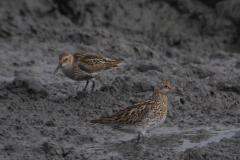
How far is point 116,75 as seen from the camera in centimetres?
1001

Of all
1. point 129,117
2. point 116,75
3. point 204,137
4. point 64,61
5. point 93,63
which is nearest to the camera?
point 129,117

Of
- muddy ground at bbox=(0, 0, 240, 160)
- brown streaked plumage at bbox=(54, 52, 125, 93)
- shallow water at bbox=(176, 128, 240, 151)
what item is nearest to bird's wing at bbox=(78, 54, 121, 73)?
brown streaked plumage at bbox=(54, 52, 125, 93)

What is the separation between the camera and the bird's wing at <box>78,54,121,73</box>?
8448 mm

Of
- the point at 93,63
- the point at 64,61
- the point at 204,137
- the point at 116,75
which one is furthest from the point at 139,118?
the point at 116,75

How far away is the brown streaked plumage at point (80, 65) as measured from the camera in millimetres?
8391

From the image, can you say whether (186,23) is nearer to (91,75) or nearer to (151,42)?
(151,42)

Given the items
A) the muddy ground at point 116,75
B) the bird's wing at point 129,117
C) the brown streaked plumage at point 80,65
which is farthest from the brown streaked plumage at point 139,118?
the brown streaked plumage at point 80,65

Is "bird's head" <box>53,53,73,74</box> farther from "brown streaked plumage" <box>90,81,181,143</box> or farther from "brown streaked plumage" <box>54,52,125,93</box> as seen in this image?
"brown streaked plumage" <box>90,81,181,143</box>

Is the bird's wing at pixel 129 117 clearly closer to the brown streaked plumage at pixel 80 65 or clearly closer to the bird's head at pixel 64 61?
the brown streaked plumage at pixel 80 65

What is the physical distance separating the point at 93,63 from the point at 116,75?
1.60 meters

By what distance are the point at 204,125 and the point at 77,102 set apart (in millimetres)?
2860

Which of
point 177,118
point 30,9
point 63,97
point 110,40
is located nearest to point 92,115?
point 63,97

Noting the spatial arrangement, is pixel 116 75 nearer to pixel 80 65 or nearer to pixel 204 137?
pixel 80 65

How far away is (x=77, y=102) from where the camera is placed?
782 centimetres
